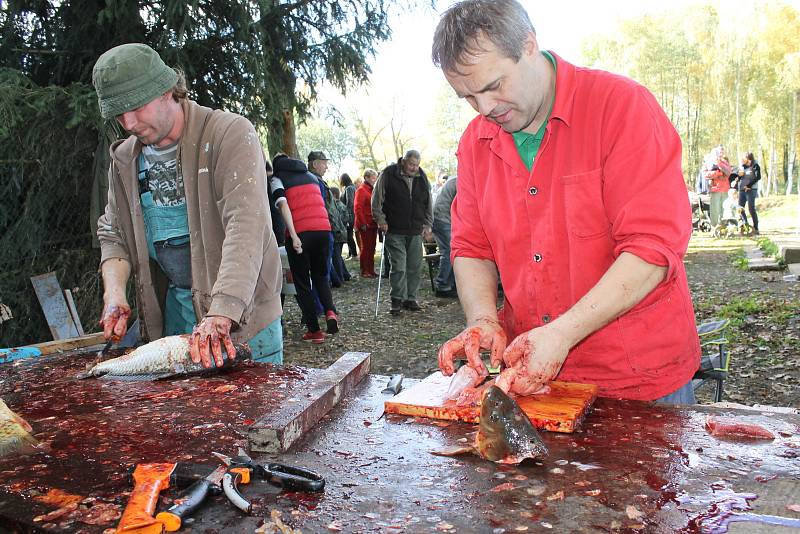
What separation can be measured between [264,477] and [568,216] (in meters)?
1.26

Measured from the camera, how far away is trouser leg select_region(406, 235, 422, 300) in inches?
365

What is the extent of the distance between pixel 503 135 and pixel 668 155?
59 cm

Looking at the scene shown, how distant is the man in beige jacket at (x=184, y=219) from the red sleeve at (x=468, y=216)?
0.93 metres

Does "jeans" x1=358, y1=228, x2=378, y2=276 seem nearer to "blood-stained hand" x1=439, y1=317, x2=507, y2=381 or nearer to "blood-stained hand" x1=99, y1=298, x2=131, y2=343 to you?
"blood-stained hand" x1=99, y1=298, x2=131, y2=343

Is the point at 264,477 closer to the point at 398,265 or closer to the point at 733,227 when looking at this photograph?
the point at 398,265

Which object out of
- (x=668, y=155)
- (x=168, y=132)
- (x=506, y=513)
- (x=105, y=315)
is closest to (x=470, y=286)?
(x=668, y=155)

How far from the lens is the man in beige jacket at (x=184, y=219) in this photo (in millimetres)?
2664

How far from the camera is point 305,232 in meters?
7.45

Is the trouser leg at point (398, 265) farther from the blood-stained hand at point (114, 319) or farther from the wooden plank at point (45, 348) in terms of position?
the blood-stained hand at point (114, 319)

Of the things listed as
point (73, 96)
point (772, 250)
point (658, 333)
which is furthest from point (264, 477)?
point (772, 250)

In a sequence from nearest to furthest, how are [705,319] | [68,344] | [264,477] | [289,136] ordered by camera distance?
[264,477] < [68,344] < [705,319] < [289,136]

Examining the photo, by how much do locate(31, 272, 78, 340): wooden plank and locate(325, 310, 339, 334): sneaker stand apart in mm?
2826

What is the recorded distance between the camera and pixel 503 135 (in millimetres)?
2287

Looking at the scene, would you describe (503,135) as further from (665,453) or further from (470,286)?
(665,453)
